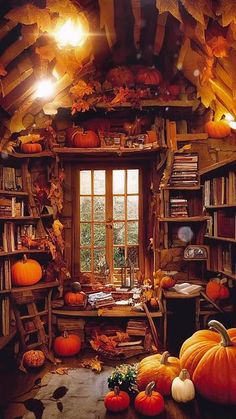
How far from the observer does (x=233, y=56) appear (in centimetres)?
307

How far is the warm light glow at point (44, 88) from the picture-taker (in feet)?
12.7

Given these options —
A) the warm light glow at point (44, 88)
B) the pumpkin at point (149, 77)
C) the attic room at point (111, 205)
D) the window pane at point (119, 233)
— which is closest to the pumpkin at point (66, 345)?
the attic room at point (111, 205)

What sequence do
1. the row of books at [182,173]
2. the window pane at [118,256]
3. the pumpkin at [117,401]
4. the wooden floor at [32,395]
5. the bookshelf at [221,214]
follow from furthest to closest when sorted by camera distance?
the window pane at [118,256] → the row of books at [182,173] → the bookshelf at [221,214] → the pumpkin at [117,401] → the wooden floor at [32,395]

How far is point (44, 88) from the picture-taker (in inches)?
157

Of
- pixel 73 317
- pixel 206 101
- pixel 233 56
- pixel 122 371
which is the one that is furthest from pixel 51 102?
pixel 122 371

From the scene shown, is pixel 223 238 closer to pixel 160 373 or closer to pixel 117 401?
pixel 160 373

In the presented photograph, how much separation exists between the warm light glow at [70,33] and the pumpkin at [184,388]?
2.86m

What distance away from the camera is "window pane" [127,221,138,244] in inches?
209

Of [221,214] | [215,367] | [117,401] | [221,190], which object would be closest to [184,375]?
[215,367]

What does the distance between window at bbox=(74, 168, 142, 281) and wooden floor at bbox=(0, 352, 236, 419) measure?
1568 millimetres

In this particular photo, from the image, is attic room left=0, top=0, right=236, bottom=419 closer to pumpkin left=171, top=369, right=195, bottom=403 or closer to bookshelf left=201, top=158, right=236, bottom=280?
bookshelf left=201, top=158, right=236, bottom=280

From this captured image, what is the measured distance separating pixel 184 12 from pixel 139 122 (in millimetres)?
2143

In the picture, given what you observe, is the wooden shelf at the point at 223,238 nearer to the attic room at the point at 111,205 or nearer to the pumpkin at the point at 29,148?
the attic room at the point at 111,205

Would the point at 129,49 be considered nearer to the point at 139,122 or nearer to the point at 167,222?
the point at 139,122
